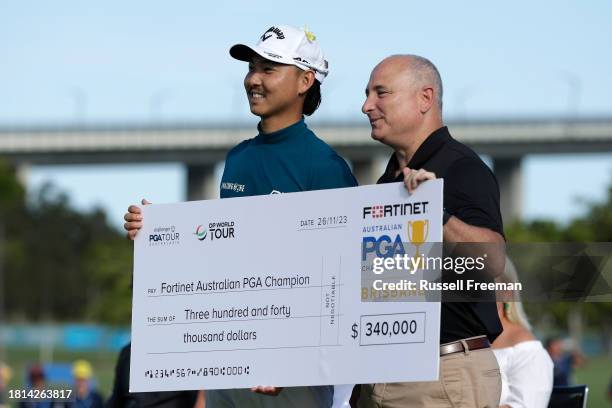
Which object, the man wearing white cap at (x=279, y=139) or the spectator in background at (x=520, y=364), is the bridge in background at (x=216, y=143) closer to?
the spectator in background at (x=520, y=364)

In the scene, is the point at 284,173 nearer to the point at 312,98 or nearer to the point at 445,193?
the point at 312,98

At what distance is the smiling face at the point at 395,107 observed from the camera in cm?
615

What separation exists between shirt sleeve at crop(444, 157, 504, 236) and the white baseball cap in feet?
3.88

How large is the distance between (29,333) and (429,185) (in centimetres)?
8381

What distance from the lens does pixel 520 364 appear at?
8.49 metres

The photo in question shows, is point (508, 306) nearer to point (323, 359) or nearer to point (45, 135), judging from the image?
point (323, 359)

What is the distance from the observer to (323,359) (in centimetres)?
602

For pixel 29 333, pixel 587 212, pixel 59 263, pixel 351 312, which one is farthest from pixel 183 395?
pixel 59 263

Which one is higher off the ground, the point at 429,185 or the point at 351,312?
the point at 429,185

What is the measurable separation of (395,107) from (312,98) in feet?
3.41

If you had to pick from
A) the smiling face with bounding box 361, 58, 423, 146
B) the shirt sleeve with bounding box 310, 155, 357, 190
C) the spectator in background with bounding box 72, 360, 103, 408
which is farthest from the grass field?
the smiling face with bounding box 361, 58, 423, 146

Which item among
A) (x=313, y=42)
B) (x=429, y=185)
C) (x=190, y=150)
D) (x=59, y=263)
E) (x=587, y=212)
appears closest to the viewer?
(x=429, y=185)

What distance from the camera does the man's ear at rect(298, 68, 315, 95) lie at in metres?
6.98

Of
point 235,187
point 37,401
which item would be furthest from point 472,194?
point 37,401
